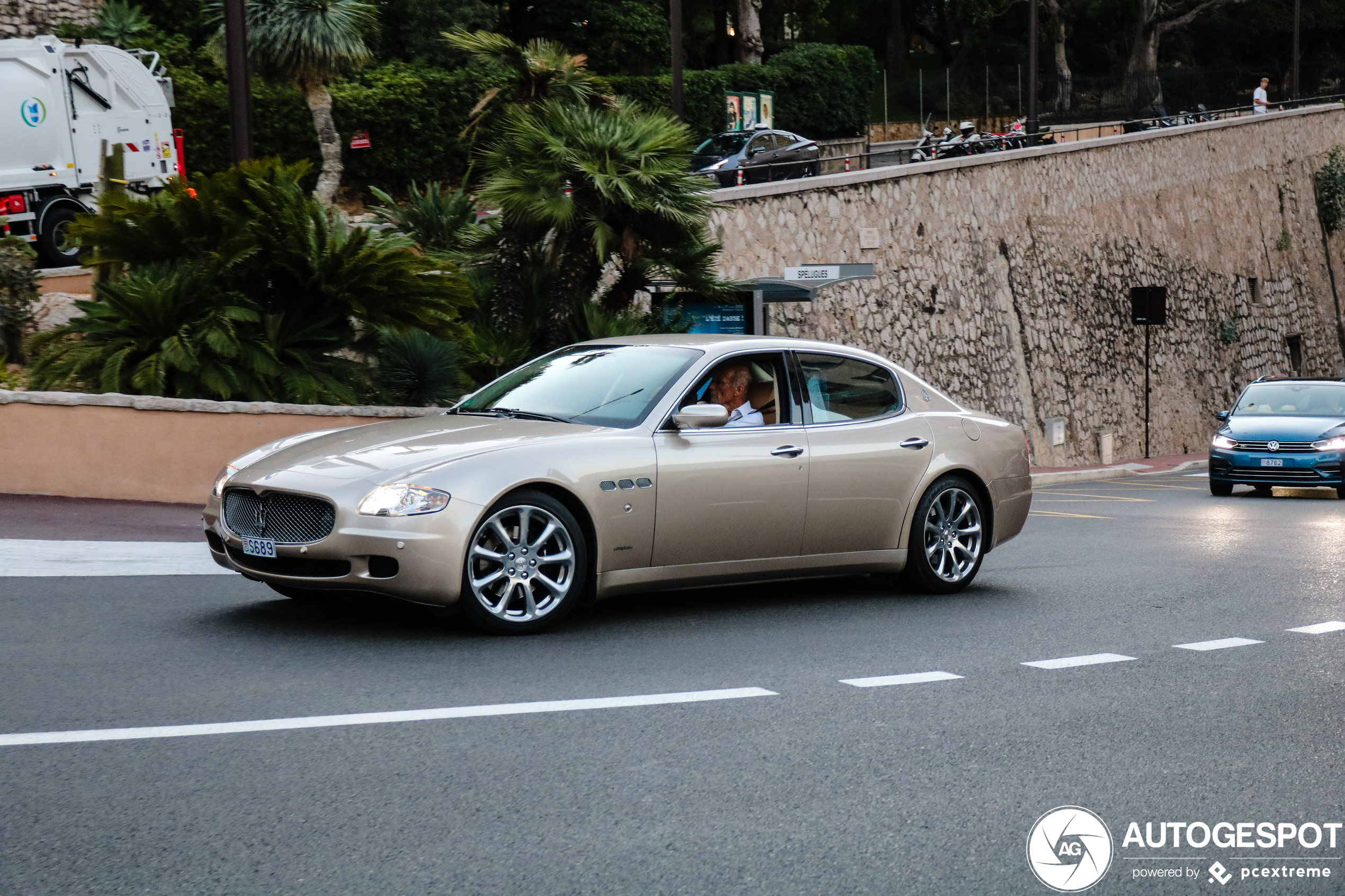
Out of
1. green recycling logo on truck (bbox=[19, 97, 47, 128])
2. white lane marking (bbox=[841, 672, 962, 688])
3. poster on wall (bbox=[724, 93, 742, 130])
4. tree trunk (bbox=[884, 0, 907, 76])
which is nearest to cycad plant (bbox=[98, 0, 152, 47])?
green recycling logo on truck (bbox=[19, 97, 47, 128])

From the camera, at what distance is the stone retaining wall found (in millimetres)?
12109

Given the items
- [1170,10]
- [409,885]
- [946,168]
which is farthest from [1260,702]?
[1170,10]

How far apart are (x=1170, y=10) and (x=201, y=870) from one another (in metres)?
64.1

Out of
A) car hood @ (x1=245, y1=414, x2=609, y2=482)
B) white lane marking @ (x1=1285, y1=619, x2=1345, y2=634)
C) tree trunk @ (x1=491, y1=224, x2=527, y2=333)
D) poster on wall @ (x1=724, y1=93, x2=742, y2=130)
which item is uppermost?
poster on wall @ (x1=724, y1=93, x2=742, y2=130)

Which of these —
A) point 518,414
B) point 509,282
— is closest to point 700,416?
point 518,414

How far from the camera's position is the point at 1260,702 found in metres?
6.51

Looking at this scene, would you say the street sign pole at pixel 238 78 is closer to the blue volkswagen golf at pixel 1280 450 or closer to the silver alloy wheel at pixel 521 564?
the silver alloy wheel at pixel 521 564

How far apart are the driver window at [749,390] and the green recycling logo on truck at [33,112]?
1931cm

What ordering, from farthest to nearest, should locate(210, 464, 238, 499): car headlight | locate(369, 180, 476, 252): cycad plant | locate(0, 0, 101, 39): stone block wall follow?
locate(0, 0, 101, 39): stone block wall < locate(369, 180, 476, 252): cycad plant < locate(210, 464, 238, 499): car headlight

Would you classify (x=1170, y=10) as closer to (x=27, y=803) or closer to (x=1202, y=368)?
(x=1202, y=368)

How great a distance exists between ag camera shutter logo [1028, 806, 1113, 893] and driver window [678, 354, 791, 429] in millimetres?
3904

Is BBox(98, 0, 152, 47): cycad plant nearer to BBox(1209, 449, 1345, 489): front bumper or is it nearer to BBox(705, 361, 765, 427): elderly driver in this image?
BBox(1209, 449, 1345, 489): front bumper

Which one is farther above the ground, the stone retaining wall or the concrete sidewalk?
A: the stone retaining wall

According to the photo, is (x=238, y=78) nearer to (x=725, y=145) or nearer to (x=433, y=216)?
(x=433, y=216)
